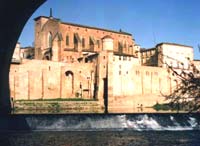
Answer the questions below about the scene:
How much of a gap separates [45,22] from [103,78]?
17720 millimetres

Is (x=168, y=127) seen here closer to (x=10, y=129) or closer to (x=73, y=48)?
(x=10, y=129)

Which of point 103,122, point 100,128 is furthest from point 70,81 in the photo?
point 100,128

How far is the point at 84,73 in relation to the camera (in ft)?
196

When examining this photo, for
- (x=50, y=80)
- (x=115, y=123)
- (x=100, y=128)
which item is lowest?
(x=100, y=128)

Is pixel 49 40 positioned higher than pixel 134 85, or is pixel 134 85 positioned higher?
pixel 49 40

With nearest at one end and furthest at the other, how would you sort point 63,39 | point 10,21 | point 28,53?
point 10,21 < point 63,39 < point 28,53

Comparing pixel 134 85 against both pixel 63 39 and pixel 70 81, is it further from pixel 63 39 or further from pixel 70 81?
pixel 63 39

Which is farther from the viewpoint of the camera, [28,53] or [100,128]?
[28,53]

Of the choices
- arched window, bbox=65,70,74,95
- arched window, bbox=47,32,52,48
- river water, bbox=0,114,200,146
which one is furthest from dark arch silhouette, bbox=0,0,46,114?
arched window, bbox=47,32,52,48

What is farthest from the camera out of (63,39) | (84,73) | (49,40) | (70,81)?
(49,40)

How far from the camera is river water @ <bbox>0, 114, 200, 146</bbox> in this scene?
914 inches

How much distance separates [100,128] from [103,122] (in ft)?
2.43

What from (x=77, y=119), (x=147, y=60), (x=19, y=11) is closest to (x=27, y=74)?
(x=77, y=119)

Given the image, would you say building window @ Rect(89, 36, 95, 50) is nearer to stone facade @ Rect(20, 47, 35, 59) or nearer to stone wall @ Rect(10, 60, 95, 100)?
stone wall @ Rect(10, 60, 95, 100)
